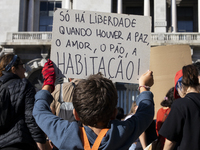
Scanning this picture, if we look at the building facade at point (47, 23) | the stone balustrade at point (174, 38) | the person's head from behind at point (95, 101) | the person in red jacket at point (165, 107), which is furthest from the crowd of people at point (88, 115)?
the building facade at point (47, 23)

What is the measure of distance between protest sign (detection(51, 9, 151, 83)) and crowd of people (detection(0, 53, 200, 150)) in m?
0.21

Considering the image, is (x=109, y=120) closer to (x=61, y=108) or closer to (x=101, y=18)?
(x=101, y=18)

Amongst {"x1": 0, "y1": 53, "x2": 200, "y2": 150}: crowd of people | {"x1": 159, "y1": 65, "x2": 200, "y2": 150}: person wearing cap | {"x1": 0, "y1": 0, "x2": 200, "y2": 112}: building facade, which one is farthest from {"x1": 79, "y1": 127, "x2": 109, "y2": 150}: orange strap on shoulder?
{"x1": 0, "y1": 0, "x2": 200, "y2": 112}: building facade

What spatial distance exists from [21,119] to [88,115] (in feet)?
3.48

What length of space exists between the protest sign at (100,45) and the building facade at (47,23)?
565 inches

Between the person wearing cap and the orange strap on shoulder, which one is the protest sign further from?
the orange strap on shoulder

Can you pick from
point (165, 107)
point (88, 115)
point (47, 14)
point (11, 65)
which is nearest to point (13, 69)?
point (11, 65)

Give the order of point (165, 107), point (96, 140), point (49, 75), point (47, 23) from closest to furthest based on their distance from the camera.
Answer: point (96, 140) → point (49, 75) → point (165, 107) → point (47, 23)

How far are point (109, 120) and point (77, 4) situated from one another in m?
18.0

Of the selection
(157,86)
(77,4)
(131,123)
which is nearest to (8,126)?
(131,123)

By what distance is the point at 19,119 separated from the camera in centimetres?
248

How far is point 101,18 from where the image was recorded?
9.01 feet

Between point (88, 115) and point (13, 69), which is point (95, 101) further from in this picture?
point (13, 69)

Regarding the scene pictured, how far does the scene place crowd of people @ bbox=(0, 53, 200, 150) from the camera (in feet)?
5.40
